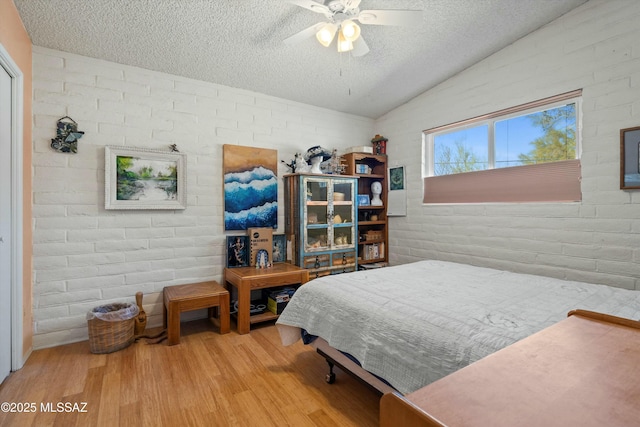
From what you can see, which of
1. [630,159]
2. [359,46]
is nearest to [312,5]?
[359,46]

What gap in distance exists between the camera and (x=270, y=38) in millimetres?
2395

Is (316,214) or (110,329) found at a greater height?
(316,214)

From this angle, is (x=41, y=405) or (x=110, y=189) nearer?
(x=41, y=405)

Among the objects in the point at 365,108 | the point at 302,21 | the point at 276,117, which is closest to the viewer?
the point at 302,21

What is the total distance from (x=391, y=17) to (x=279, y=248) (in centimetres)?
230

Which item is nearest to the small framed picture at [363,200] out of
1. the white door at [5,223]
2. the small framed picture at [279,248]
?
the small framed picture at [279,248]

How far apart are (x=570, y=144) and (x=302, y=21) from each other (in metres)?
2.32

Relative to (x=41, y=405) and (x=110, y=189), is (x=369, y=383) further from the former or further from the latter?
(x=110, y=189)

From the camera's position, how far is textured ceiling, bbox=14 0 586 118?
81.1 inches

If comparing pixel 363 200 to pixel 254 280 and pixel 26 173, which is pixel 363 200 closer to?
pixel 254 280

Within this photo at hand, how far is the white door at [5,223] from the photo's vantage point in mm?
1818

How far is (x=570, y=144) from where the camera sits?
2439 mm

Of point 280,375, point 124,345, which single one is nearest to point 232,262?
point 124,345

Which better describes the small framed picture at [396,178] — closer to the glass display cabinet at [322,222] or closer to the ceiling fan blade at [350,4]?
the glass display cabinet at [322,222]
